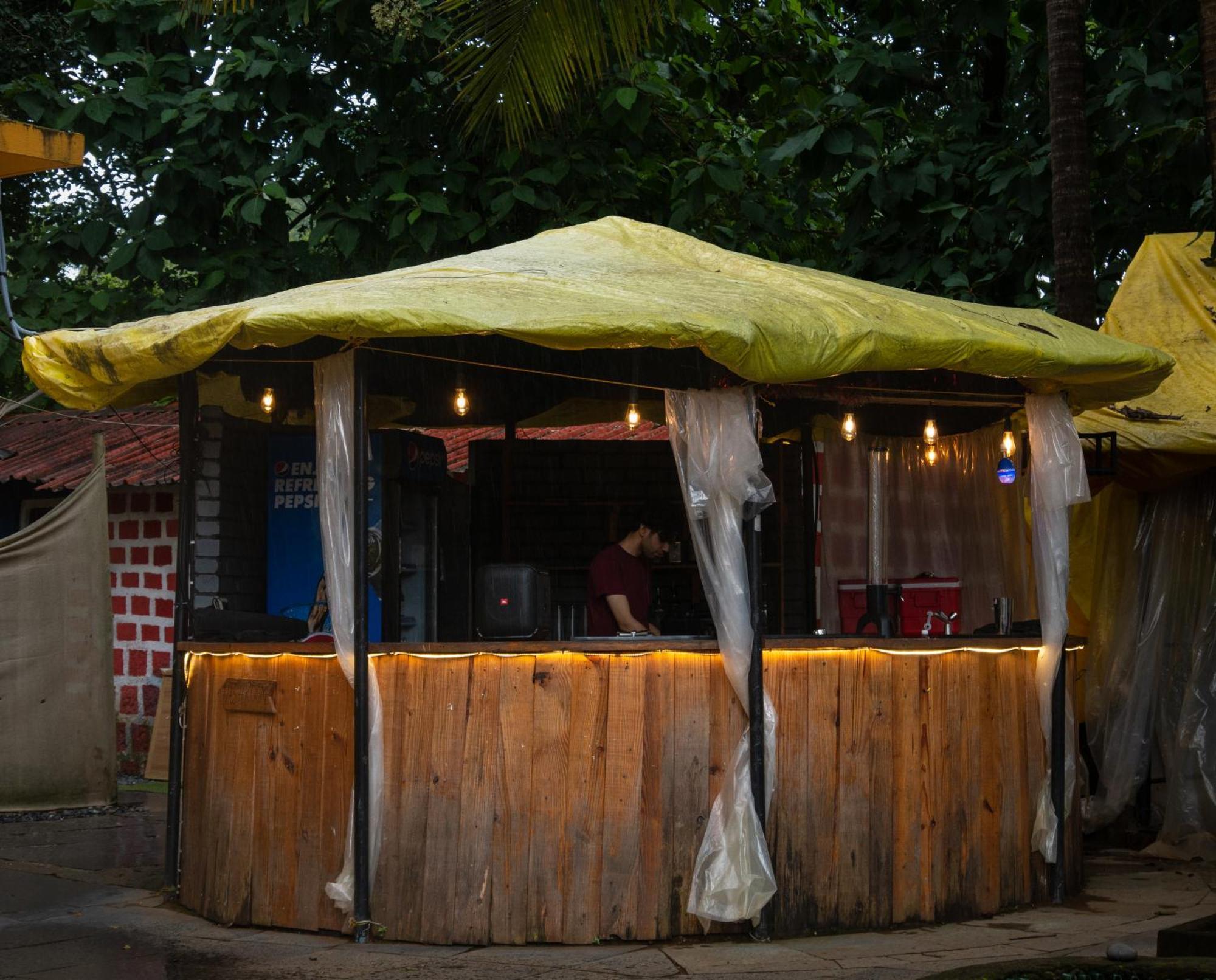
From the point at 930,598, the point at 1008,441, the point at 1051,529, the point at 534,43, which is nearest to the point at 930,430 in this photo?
the point at 1008,441

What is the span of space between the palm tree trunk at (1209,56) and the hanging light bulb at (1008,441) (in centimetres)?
236

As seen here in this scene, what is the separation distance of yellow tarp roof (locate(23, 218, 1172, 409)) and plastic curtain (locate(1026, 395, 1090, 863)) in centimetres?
25

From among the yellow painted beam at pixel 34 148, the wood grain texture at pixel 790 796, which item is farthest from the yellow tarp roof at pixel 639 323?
the yellow painted beam at pixel 34 148

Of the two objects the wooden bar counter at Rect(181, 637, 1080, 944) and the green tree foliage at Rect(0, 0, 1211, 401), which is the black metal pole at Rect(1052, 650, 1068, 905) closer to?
the wooden bar counter at Rect(181, 637, 1080, 944)

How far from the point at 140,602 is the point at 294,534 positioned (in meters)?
2.51

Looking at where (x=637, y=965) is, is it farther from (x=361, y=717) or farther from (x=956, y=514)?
(x=956, y=514)

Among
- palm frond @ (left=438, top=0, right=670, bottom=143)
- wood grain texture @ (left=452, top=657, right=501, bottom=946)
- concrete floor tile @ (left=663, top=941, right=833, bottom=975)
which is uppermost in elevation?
palm frond @ (left=438, top=0, right=670, bottom=143)

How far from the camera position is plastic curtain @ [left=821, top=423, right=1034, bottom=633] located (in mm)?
10438

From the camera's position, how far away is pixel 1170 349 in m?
10.4

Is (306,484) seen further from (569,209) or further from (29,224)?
(29,224)

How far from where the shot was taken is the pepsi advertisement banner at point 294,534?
11.5m

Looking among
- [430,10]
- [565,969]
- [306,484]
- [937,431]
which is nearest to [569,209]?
[430,10]

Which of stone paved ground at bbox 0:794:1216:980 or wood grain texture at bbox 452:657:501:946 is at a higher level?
wood grain texture at bbox 452:657:501:946

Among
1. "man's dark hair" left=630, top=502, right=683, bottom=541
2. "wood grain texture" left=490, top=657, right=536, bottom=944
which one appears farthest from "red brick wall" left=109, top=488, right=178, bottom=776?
"wood grain texture" left=490, top=657, right=536, bottom=944
